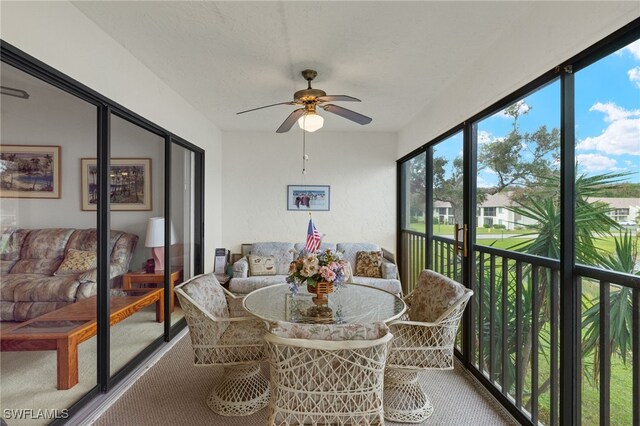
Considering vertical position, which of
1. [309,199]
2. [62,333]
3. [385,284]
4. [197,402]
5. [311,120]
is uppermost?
[311,120]

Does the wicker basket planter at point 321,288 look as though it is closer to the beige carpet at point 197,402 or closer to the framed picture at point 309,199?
the beige carpet at point 197,402

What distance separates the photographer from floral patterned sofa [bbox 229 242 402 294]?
3998 millimetres

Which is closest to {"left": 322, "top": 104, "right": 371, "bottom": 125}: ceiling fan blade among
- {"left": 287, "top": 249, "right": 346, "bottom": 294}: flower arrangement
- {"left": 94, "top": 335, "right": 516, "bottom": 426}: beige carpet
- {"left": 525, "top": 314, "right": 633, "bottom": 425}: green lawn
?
{"left": 287, "top": 249, "right": 346, "bottom": 294}: flower arrangement

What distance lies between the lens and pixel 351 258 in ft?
14.9

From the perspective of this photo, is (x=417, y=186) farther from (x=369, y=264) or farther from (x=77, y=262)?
(x=77, y=262)

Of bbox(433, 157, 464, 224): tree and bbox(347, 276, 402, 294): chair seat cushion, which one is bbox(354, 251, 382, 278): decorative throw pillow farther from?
bbox(433, 157, 464, 224): tree

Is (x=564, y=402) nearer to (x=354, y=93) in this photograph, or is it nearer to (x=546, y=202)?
(x=546, y=202)

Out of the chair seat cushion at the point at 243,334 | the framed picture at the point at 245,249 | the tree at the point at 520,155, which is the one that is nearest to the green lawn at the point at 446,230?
the tree at the point at 520,155

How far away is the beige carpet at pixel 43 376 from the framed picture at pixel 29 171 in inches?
28.6

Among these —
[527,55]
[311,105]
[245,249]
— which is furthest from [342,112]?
[245,249]

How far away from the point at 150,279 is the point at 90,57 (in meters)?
1.95

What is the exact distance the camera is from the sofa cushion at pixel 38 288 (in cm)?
162

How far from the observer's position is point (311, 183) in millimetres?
4922

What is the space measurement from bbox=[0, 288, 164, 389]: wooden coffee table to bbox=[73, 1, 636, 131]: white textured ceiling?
1.94 m
